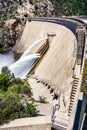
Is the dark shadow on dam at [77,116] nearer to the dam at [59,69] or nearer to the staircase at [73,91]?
the dam at [59,69]

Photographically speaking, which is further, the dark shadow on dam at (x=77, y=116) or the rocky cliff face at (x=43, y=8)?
the rocky cliff face at (x=43, y=8)

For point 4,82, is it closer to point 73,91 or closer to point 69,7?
point 73,91

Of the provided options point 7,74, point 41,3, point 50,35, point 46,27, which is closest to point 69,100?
point 7,74

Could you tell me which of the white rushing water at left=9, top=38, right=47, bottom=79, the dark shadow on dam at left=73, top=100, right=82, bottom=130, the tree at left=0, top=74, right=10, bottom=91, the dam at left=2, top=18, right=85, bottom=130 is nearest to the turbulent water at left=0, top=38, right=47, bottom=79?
the white rushing water at left=9, top=38, right=47, bottom=79

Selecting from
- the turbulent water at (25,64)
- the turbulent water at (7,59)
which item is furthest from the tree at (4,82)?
the turbulent water at (7,59)

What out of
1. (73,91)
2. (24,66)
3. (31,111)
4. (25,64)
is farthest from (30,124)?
(25,64)

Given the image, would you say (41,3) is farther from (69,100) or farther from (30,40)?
(69,100)
